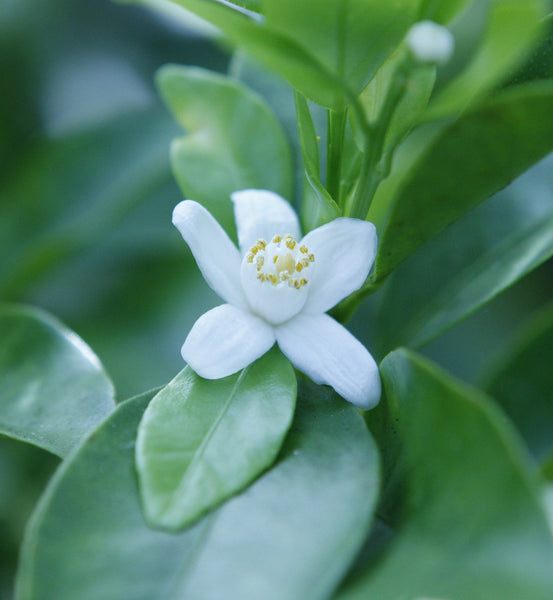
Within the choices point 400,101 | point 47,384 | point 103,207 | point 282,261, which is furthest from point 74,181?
point 400,101

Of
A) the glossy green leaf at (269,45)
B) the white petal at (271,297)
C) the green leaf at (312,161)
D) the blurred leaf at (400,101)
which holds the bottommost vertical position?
the white petal at (271,297)

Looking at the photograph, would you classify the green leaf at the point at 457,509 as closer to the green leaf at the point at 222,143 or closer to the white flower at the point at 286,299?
the white flower at the point at 286,299

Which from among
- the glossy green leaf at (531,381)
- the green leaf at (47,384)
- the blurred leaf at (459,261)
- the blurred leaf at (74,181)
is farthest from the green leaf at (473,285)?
the blurred leaf at (74,181)

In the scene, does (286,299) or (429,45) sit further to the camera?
(286,299)

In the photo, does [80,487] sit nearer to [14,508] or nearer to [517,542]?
[517,542]

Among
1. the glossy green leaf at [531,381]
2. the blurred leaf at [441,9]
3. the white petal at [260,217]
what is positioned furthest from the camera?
the glossy green leaf at [531,381]

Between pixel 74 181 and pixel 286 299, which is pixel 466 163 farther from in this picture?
pixel 74 181
